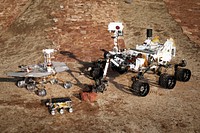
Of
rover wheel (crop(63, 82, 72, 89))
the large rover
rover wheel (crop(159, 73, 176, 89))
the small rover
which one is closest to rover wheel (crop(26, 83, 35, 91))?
rover wheel (crop(63, 82, 72, 89))

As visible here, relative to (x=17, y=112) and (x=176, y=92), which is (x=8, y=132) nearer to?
(x=17, y=112)

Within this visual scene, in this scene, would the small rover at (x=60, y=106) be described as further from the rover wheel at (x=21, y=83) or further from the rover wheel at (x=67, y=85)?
the rover wheel at (x=21, y=83)

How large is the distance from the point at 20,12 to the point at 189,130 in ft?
63.8

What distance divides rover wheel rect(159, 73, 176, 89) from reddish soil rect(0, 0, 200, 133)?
1.14ft

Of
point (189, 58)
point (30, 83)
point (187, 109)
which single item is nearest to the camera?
point (187, 109)

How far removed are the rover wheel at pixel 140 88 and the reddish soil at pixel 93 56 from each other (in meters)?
0.30

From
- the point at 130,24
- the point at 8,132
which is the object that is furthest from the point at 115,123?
the point at 130,24

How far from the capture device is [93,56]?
20.1m

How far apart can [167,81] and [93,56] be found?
22.5ft

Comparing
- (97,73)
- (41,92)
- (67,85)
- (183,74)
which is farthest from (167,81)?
(41,92)

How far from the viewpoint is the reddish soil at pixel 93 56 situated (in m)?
11.7

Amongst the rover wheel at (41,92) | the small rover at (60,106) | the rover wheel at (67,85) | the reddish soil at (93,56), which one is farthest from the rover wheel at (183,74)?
the rover wheel at (41,92)

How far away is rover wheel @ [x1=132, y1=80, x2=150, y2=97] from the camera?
13.6 meters

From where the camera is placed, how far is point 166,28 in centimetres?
2400
